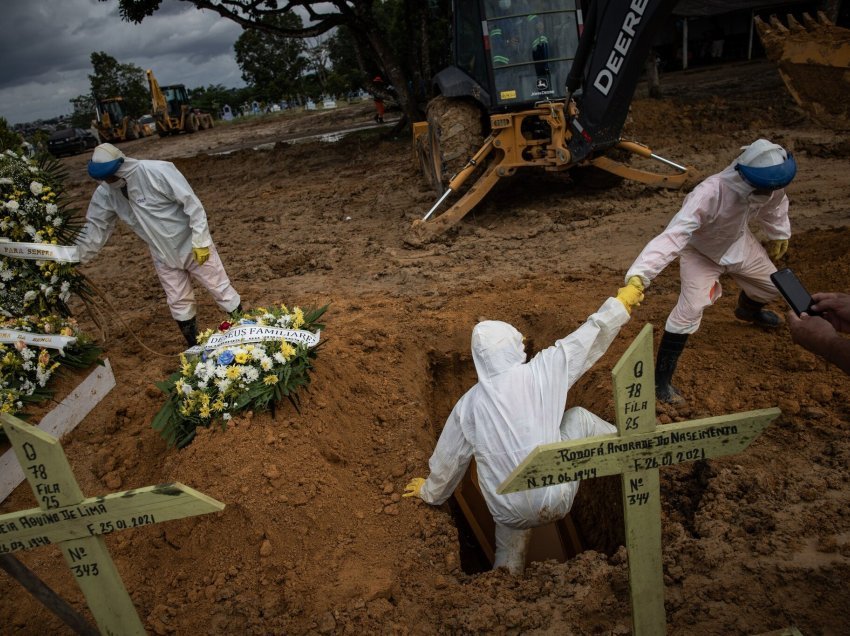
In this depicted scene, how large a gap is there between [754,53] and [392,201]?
15641mm

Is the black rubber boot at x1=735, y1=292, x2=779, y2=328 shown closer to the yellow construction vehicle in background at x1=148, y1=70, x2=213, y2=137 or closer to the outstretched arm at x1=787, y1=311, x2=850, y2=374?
the outstretched arm at x1=787, y1=311, x2=850, y2=374

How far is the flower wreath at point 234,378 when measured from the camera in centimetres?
375

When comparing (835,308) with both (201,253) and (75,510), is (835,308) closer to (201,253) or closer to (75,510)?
(75,510)

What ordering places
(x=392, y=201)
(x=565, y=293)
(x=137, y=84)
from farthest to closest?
(x=137, y=84) → (x=392, y=201) → (x=565, y=293)

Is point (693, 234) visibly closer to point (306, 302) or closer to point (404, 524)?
point (404, 524)

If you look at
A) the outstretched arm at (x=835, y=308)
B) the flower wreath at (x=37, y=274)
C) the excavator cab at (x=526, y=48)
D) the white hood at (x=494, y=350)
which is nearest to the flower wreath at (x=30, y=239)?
the flower wreath at (x=37, y=274)

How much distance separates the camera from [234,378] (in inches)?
148

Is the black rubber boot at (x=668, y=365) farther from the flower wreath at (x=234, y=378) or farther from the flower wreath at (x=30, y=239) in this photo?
the flower wreath at (x=30, y=239)

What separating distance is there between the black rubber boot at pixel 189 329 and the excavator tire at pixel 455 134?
410 centimetres

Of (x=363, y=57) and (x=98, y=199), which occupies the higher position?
(x=363, y=57)

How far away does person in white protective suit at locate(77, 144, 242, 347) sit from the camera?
4934 millimetres

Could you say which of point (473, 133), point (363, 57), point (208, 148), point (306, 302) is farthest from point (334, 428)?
point (208, 148)

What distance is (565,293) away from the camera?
569 centimetres

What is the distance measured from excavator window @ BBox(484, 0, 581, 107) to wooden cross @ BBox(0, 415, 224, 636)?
682 centimetres
